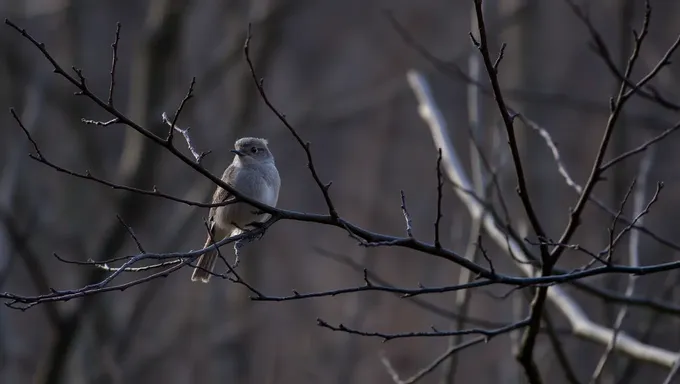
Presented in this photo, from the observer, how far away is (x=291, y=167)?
1480cm

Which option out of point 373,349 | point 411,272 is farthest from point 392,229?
point 373,349

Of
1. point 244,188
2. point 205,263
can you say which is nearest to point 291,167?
point 205,263

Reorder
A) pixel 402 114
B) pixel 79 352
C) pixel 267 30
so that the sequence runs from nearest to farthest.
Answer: pixel 79 352 → pixel 267 30 → pixel 402 114

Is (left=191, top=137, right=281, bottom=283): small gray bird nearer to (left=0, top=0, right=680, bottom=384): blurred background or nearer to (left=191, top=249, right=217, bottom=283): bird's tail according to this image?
(left=191, top=249, right=217, bottom=283): bird's tail

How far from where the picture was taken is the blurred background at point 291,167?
23.5 ft

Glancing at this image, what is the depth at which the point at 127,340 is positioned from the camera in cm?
730

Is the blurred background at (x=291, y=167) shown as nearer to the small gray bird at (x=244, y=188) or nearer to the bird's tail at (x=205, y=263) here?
the bird's tail at (x=205, y=263)

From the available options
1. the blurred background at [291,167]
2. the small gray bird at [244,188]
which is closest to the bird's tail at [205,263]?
the small gray bird at [244,188]

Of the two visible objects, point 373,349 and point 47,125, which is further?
point 373,349

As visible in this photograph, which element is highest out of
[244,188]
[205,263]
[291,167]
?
[291,167]

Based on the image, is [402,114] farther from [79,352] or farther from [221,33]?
[79,352]

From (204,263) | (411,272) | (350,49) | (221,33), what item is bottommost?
(204,263)

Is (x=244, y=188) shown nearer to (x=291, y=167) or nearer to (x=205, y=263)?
(x=205, y=263)

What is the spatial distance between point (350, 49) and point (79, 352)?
369 inches
